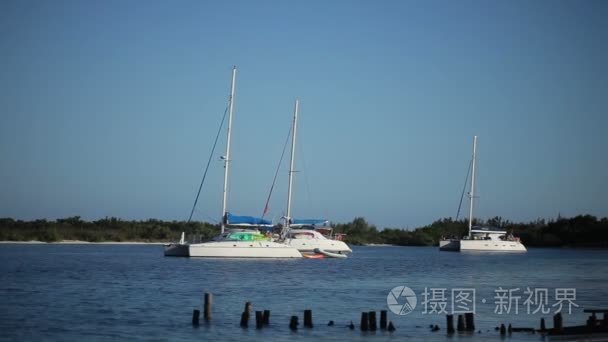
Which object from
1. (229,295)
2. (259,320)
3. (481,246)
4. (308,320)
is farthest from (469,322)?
(481,246)

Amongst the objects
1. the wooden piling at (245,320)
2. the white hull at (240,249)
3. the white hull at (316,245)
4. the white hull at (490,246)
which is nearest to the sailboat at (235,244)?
Result: the white hull at (240,249)

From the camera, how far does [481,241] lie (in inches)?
4656

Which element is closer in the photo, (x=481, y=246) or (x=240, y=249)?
(x=240, y=249)

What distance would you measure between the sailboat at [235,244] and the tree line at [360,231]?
45.1 meters

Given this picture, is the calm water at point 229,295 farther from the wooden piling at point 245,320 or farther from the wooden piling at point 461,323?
the wooden piling at point 461,323

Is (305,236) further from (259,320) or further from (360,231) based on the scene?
(360,231)

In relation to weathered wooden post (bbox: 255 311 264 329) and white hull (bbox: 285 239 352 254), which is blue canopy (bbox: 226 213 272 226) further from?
weathered wooden post (bbox: 255 311 264 329)

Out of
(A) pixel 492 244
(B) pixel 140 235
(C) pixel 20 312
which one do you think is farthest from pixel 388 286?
→ (B) pixel 140 235

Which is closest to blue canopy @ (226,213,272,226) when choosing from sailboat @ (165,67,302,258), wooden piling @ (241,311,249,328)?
sailboat @ (165,67,302,258)

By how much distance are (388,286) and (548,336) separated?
23946 mm

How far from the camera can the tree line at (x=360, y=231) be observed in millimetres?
123312

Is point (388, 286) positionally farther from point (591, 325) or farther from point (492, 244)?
point (492, 244)

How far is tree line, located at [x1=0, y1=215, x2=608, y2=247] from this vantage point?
405 ft

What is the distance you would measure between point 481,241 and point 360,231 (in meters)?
46.1
